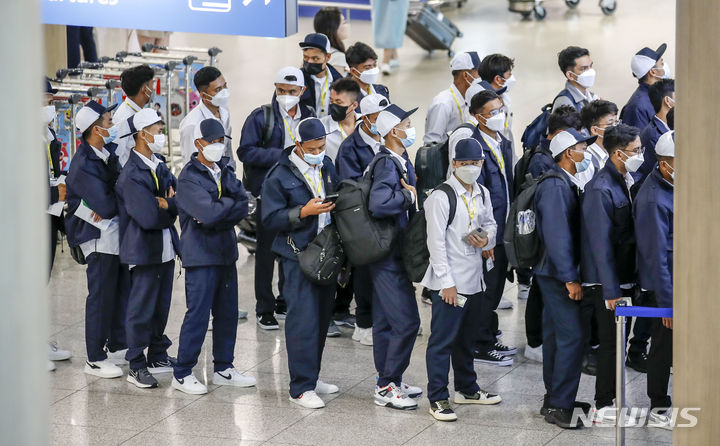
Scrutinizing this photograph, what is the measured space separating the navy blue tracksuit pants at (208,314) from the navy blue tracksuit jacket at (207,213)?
110 mm

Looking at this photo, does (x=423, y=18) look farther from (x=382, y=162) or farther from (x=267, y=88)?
(x=382, y=162)

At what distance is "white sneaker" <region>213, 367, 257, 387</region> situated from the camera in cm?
793

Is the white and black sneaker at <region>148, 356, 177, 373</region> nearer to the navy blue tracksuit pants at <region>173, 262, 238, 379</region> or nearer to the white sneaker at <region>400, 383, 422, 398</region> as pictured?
the navy blue tracksuit pants at <region>173, 262, 238, 379</region>

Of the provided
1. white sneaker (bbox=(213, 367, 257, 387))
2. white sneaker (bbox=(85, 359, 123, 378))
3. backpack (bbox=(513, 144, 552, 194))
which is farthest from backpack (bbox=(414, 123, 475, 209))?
white sneaker (bbox=(85, 359, 123, 378))

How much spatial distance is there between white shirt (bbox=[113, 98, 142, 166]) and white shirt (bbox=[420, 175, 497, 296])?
2.41 metres

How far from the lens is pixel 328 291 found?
754 centimetres

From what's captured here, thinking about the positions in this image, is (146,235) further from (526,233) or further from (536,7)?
(536,7)

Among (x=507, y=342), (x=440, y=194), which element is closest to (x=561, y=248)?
(x=440, y=194)

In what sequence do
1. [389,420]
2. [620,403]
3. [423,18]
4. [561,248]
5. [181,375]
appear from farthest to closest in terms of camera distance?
[423,18] < [181,375] < [389,420] < [561,248] < [620,403]

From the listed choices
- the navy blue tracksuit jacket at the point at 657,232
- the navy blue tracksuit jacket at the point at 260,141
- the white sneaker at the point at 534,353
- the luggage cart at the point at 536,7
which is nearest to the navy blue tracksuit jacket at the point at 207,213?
the navy blue tracksuit jacket at the point at 260,141

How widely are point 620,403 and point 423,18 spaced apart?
45.3 ft

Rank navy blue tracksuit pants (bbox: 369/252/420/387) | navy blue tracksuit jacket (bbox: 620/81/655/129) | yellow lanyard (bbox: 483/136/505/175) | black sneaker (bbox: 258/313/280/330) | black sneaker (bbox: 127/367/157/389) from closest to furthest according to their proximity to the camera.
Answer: navy blue tracksuit pants (bbox: 369/252/420/387), black sneaker (bbox: 127/367/157/389), yellow lanyard (bbox: 483/136/505/175), black sneaker (bbox: 258/313/280/330), navy blue tracksuit jacket (bbox: 620/81/655/129)

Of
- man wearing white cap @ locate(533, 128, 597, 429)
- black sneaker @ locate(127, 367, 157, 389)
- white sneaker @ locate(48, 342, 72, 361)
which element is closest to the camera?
man wearing white cap @ locate(533, 128, 597, 429)

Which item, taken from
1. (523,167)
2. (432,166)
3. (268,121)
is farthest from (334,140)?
(523,167)
